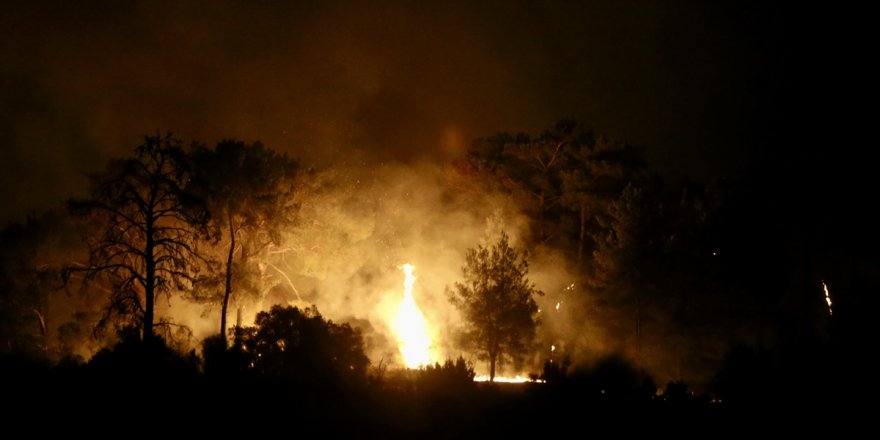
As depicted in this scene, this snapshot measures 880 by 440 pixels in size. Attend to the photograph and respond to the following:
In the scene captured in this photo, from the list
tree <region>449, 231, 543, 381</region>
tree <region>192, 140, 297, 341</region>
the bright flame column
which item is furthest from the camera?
the bright flame column

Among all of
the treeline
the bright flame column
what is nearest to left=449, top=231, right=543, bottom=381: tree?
the treeline

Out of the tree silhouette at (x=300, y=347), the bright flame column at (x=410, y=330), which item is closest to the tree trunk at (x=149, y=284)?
the tree silhouette at (x=300, y=347)

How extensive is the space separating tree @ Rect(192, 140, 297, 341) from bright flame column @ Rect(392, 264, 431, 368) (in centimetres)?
880

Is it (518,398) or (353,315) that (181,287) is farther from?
(353,315)

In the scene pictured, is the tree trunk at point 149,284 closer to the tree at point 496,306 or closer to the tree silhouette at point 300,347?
the tree silhouette at point 300,347

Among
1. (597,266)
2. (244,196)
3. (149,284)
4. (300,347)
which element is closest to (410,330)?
(597,266)

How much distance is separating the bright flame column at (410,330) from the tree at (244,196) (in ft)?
28.9

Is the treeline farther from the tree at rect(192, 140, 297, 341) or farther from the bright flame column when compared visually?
the bright flame column

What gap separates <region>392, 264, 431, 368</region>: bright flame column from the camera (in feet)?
117

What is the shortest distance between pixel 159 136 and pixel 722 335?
70.3 ft

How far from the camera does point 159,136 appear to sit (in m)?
21.8

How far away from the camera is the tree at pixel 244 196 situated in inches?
1142

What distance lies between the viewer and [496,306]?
27578mm

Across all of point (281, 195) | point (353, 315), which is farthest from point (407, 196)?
point (281, 195)
